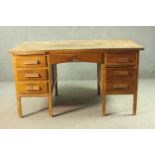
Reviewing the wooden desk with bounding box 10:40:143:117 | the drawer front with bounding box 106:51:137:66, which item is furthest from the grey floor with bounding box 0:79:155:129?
the drawer front with bounding box 106:51:137:66

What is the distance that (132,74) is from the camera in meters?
2.13

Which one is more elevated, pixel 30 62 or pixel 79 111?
pixel 30 62

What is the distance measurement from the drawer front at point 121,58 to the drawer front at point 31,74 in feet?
1.94

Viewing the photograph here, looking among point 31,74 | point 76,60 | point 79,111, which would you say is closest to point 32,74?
point 31,74

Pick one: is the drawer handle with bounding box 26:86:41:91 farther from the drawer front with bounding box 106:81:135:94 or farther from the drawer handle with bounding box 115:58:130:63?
the drawer handle with bounding box 115:58:130:63

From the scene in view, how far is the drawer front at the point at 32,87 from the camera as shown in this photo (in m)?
2.15

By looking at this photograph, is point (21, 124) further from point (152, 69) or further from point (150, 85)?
point (152, 69)

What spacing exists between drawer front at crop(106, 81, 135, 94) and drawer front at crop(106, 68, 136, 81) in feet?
0.12

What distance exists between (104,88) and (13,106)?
1.04 metres

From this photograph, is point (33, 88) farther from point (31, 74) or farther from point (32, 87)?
point (31, 74)

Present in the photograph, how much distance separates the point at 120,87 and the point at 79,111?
509 mm

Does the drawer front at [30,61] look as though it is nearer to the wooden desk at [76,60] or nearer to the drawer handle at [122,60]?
the wooden desk at [76,60]

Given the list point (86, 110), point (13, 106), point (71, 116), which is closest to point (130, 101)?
point (86, 110)

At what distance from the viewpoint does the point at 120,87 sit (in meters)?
2.16
